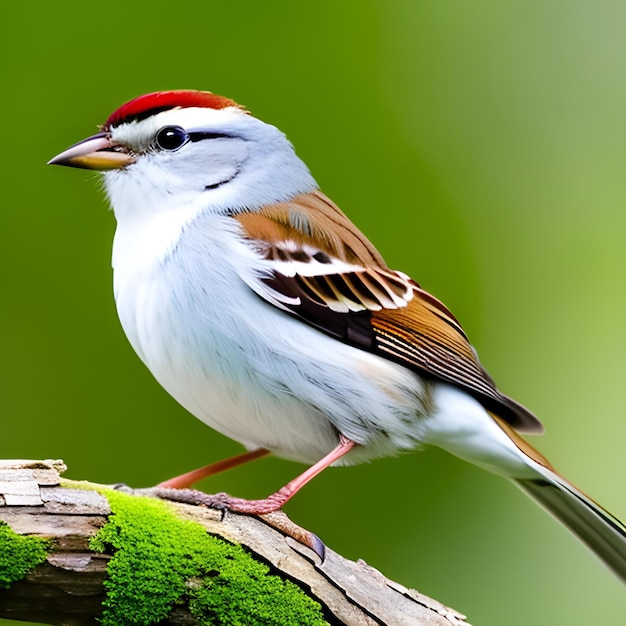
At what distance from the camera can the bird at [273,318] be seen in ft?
9.30

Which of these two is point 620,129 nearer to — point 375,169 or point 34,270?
point 375,169

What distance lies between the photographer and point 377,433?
2.99m

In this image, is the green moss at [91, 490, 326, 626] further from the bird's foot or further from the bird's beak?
the bird's beak

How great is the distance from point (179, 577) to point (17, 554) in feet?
1.24

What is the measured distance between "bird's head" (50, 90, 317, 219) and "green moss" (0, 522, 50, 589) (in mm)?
1069

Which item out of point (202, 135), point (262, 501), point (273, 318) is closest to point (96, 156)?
Result: point (202, 135)

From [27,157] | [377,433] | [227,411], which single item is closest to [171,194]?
[227,411]

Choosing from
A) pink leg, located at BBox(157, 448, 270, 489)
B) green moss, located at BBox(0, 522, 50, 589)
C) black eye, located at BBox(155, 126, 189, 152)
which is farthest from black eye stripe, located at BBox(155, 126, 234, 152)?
green moss, located at BBox(0, 522, 50, 589)

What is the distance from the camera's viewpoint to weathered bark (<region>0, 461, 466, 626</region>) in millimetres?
2352

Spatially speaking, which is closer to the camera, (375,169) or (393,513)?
(393,513)

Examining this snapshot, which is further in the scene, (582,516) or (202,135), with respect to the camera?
(582,516)

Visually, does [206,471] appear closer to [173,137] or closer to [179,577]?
[179,577]

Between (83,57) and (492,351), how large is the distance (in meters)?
2.26

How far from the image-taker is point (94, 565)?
2375 mm
